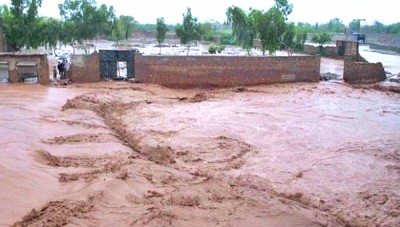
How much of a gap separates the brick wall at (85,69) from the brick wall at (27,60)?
1.58 metres

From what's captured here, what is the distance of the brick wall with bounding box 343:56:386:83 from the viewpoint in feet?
94.6

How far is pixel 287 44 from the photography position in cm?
3834

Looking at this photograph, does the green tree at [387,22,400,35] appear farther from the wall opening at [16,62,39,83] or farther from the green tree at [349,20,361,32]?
the wall opening at [16,62,39,83]

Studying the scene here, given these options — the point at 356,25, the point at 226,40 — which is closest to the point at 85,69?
the point at 226,40

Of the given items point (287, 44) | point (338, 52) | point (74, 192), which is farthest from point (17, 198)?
point (338, 52)

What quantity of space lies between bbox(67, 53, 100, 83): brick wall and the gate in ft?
1.46

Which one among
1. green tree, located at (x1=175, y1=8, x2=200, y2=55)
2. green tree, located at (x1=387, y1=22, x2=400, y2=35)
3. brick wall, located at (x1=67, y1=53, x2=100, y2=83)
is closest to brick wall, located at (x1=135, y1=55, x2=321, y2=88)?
brick wall, located at (x1=67, y1=53, x2=100, y2=83)

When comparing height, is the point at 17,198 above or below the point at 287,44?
below

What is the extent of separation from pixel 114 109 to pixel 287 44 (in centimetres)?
2189

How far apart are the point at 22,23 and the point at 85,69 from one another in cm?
1045

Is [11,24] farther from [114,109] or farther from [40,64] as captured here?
[114,109]

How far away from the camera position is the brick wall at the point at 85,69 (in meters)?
25.7

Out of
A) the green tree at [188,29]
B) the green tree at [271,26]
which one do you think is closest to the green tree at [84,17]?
the green tree at [188,29]

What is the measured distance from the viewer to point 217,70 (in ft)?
88.5
